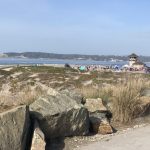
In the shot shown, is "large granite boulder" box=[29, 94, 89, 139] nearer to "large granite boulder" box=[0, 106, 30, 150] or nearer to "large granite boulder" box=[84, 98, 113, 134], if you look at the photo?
"large granite boulder" box=[84, 98, 113, 134]

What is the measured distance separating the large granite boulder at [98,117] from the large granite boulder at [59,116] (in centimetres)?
40

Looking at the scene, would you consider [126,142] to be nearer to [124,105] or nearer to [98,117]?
[98,117]

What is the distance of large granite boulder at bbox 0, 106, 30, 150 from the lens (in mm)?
8695

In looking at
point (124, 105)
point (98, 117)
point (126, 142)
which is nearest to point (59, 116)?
point (126, 142)

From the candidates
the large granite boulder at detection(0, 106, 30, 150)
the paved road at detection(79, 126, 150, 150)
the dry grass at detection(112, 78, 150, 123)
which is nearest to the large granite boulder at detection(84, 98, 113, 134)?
the dry grass at detection(112, 78, 150, 123)

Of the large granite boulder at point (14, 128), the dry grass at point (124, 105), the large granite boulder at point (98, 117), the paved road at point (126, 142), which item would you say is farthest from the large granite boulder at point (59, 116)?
the dry grass at point (124, 105)

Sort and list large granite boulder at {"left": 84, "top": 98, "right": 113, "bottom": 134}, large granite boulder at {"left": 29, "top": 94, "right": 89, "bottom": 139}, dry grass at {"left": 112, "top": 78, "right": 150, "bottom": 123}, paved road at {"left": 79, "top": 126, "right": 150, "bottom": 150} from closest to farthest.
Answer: paved road at {"left": 79, "top": 126, "right": 150, "bottom": 150} → large granite boulder at {"left": 29, "top": 94, "right": 89, "bottom": 139} → large granite boulder at {"left": 84, "top": 98, "right": 113, "bottom": 134} → dry grass at {"left": 112, "top": 78, "right": 150, "bottom": 123}

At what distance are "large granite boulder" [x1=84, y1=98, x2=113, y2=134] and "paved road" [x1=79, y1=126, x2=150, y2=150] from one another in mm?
543

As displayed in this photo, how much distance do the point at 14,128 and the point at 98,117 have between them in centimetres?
352

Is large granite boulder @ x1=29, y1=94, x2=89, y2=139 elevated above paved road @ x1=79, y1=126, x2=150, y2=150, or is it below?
above

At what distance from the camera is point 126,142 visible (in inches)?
402

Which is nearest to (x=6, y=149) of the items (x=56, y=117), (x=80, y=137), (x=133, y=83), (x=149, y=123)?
(x=56, y=117)

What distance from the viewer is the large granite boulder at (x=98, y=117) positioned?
11.6 metres

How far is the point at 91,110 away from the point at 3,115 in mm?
4088
